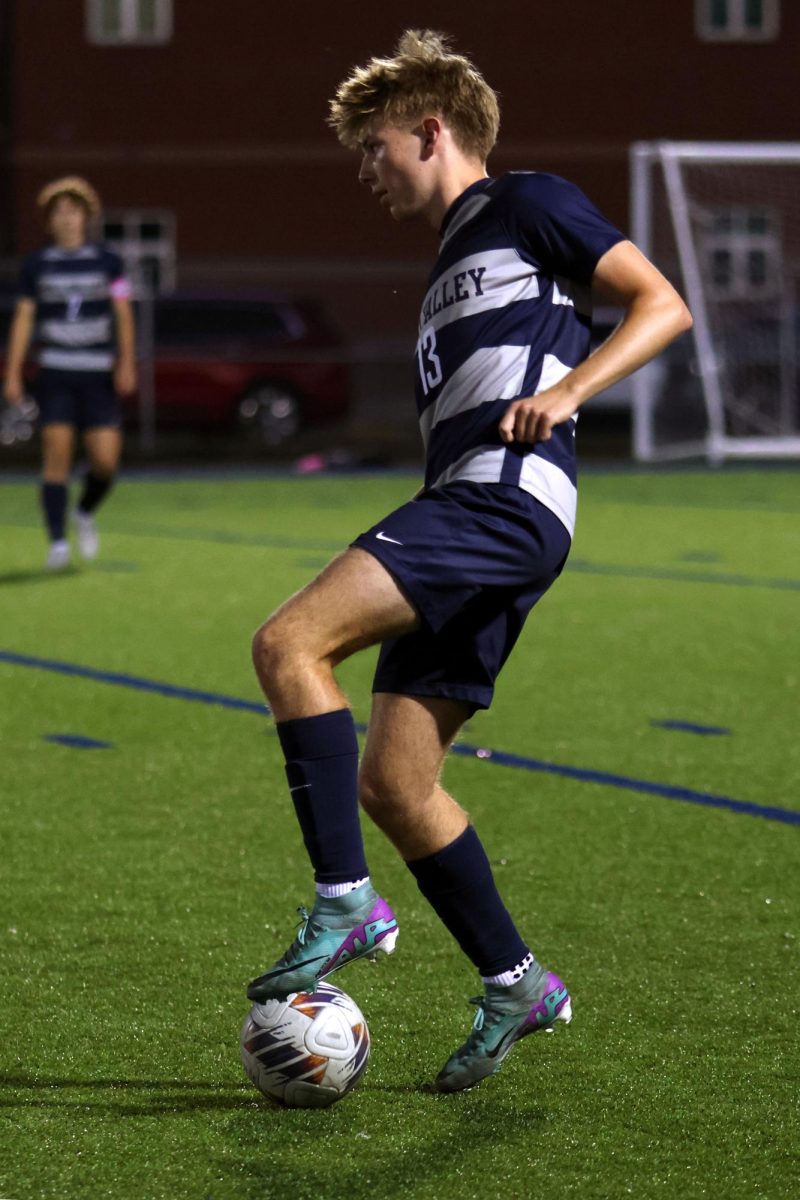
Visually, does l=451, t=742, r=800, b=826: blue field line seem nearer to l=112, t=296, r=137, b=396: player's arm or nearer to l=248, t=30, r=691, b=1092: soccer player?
l=248, t=30, r=691, b=1092: soccer player

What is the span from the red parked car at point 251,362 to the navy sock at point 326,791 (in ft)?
75.2

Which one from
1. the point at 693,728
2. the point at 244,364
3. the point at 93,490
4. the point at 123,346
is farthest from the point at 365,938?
the point at 244,364

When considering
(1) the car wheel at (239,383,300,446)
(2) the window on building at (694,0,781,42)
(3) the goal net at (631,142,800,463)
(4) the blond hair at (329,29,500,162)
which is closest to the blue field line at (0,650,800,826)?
(4) the blond hair at (329,29,500,162)

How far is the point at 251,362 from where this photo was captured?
26609 mm

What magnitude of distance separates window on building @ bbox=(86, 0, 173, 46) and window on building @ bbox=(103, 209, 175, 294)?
2745 millimetres

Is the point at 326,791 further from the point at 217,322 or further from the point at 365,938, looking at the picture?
the point at 217,322

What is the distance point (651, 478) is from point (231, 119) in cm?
1599

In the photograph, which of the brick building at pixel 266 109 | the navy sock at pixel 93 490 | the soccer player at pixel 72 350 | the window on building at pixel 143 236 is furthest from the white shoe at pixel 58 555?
the window on building at pixel 143 236

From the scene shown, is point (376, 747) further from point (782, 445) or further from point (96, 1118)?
point (782, 445)

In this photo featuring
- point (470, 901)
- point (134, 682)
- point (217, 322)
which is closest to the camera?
point (470, 901)

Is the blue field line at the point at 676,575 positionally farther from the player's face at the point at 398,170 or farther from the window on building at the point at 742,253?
the window on building at the point at 742,253

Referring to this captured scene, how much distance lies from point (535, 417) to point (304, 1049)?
113 centimetres

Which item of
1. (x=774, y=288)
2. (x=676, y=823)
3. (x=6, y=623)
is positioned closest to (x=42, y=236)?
(x=774, y=288)

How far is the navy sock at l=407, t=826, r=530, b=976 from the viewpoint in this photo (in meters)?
3.75
